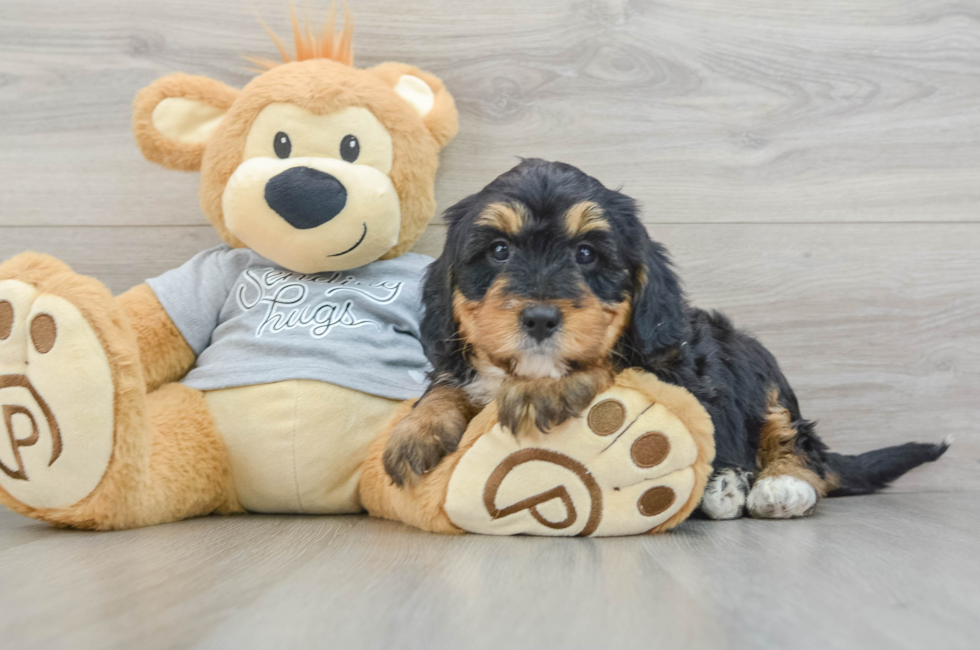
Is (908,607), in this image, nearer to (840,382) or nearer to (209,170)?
(840,382)

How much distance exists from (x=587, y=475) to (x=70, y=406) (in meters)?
1.05

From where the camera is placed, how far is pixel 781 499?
1719 millimetres

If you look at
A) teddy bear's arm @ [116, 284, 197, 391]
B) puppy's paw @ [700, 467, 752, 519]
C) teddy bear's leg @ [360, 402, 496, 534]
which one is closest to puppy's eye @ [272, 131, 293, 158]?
teddy bear's arm @ [116, 284, 197, 391]

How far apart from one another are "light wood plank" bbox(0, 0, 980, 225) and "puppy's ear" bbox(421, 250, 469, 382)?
2.56 ft

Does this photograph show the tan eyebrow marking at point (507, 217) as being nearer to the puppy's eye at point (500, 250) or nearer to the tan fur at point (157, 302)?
the puppy's eye at point (500, 250)

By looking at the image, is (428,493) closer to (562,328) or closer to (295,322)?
(562,328)

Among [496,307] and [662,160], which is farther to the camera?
[662,160]

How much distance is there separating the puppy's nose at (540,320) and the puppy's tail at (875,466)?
1.17 metres

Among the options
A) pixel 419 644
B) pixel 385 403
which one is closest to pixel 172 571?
pixel 419 644

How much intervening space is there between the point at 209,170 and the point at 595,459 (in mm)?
1276

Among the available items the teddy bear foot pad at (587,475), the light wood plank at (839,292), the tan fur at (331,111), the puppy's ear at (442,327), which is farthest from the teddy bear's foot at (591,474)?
the light wood plank at (839,292)

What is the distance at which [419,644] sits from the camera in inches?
35.0

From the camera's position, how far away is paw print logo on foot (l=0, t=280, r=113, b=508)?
57.6 inches

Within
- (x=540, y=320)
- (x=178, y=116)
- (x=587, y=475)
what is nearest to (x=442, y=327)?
(x=540, y=320)
